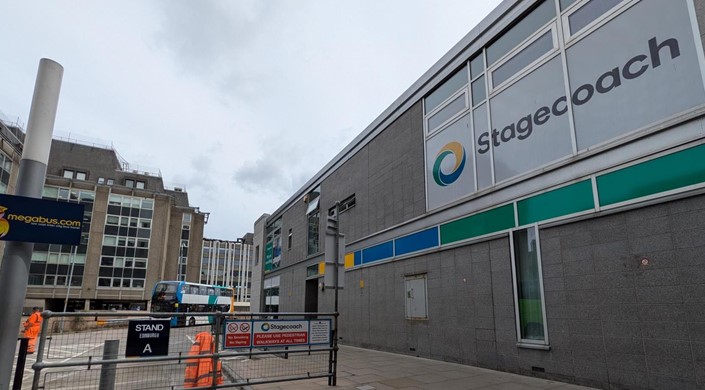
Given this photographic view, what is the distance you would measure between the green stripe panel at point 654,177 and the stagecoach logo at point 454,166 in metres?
4.29

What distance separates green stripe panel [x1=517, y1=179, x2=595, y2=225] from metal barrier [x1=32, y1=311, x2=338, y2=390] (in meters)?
5.00

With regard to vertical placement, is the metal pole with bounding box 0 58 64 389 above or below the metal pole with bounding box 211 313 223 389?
above

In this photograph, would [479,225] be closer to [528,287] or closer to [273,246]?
[528,287]

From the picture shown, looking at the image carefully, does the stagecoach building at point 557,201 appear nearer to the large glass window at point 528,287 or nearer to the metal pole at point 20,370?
the large glass window at point 528,287

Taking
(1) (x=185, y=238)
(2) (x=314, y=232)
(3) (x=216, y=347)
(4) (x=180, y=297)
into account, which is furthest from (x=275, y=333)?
(1) (x=185, y=238)

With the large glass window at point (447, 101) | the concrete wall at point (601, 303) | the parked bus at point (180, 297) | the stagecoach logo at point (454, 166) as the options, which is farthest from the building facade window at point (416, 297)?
the parked bus at point (180, 297)

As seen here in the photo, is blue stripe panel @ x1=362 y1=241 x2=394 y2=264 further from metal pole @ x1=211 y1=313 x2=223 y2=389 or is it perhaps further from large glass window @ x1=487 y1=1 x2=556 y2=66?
metal pole @ x1=211 y1=313 x2=223 y2=389

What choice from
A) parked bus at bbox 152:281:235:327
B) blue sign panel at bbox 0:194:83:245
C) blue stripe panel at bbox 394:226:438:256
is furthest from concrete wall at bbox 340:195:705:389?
parked bus at bbox 152:281:235:327

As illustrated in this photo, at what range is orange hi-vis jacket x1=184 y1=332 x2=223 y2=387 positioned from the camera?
6.91 m

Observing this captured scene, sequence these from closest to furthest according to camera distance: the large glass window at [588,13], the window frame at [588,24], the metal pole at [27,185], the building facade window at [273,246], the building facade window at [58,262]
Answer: the metal pole at [27,185], the window frame at [588,24], the large glass window at [588,13], the building facade window at [273,246], the building facade window at [58,262]

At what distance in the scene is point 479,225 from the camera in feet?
34.4

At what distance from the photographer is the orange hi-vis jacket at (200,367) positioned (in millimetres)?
6910

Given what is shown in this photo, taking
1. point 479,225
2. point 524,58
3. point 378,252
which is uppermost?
point 524,58

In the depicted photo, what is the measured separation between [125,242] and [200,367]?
5631 centimetres
